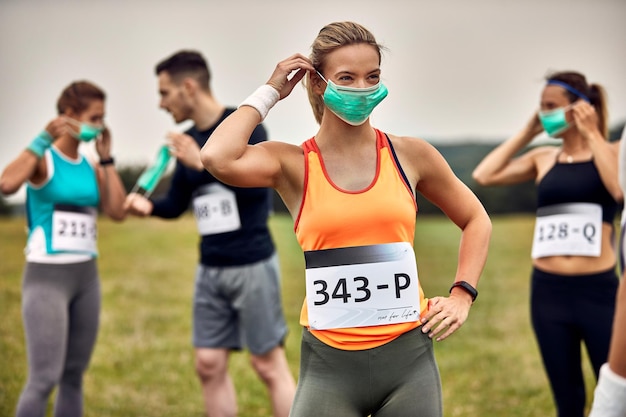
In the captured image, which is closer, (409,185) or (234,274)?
(409,185)

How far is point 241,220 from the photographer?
529 centimetres

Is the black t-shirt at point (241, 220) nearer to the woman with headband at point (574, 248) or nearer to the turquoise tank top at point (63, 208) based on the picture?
the turquoise tank top at point (63, 208)

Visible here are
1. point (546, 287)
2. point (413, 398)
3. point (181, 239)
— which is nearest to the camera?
point (413, 398)

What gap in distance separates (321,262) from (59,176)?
2.87m

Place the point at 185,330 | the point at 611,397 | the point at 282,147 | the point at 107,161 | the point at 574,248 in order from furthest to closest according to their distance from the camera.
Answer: the point at 185,330, the point at 107,161, the point at 574,248, the point at 282,147, the point at 611,397

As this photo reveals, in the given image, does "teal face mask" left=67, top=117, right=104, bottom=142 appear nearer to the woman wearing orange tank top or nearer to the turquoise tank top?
the turquoise tank top

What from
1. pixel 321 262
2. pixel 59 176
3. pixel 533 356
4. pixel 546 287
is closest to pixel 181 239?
pixel 533 356

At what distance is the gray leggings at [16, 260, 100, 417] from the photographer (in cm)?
516

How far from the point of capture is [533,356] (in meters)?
9.09

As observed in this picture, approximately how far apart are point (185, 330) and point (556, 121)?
6466 millimetres

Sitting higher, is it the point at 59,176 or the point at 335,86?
the point at 335,86

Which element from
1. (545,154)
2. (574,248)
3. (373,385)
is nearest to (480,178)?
(545,154)

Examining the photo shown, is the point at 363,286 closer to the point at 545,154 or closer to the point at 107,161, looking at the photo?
the point at 545,154

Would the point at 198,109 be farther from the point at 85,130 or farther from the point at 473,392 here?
the point at 473,392
